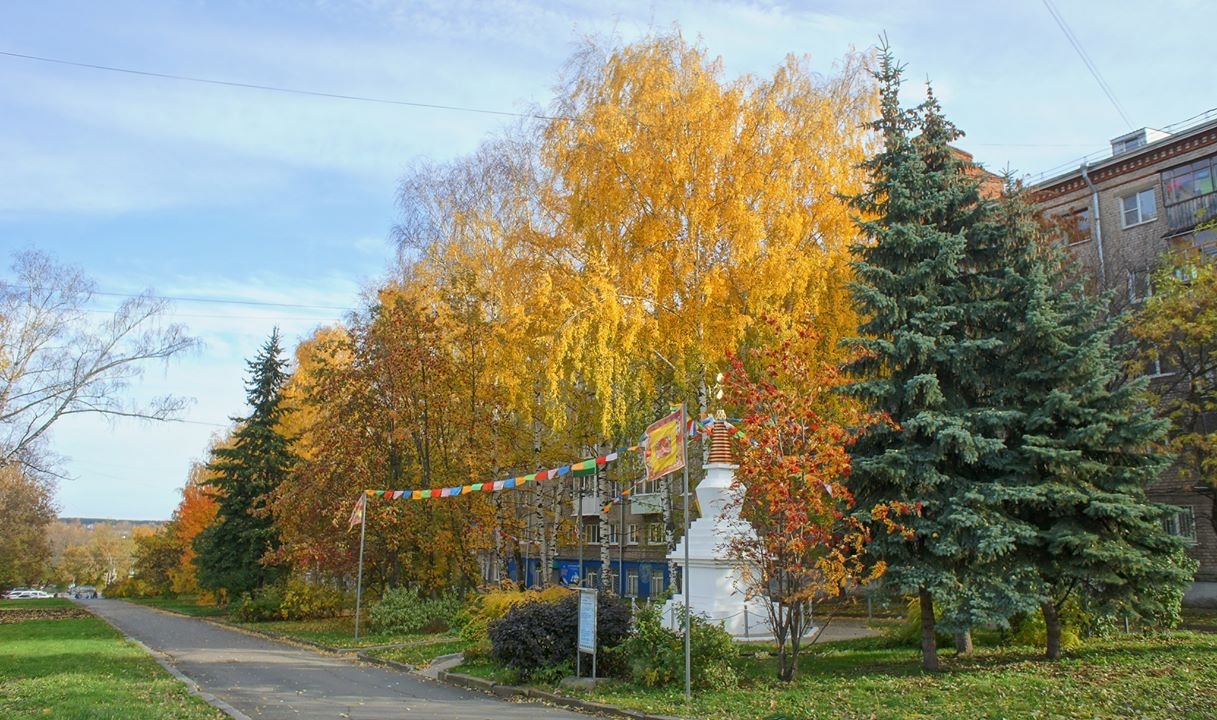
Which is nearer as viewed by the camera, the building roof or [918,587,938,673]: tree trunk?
[918,587,938,673]: tree trunk

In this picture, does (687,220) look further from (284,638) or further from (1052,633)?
(284,638)

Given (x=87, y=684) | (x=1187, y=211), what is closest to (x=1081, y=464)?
(x=87, y=684)

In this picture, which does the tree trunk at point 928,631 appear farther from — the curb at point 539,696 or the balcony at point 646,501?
the balcony at point 646,501

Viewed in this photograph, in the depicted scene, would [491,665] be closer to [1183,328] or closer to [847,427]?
[847,427]

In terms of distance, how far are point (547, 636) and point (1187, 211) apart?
82.7 ft

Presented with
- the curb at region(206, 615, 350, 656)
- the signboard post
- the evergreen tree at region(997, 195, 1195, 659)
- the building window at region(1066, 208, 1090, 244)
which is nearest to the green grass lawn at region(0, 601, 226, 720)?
the curb at region(206, 615, 350, 656)

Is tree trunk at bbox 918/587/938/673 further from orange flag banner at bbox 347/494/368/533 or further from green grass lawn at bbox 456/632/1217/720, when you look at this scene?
orange flag banner at bbox 347/494/368/533

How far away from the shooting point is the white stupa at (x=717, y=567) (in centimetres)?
1592

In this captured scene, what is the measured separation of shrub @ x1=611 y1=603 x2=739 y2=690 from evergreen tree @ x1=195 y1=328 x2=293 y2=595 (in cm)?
2624

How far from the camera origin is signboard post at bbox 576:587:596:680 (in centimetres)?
1348

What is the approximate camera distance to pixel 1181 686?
10656mm

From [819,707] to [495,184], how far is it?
21.5 metres

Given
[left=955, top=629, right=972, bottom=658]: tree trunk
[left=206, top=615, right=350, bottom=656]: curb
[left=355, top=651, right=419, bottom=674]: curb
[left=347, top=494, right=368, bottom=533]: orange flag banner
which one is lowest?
[left=206, top=615, right=350, bottom=656]: curb

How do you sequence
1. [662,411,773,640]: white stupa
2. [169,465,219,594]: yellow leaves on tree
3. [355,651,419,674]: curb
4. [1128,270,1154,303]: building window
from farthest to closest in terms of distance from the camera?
[169,465,219,594]: yellow leaves on tree
[1128,270,1154,303]: building window
[355,651,419,674]: curb
[662,411,773,640]: white stupa
